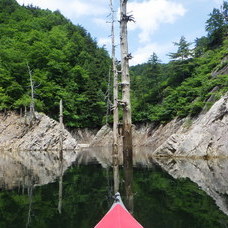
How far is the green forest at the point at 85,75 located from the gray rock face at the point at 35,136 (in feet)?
9.51

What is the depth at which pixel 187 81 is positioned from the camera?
97.3 ft

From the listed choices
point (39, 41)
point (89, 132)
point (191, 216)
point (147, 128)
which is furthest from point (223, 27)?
point (191, 216)

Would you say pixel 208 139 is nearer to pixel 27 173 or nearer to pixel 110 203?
pixel 27 173

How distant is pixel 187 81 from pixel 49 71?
70.8ft

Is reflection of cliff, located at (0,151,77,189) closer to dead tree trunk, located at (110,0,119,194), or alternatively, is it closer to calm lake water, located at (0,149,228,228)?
calm lake water, located at (0,149,228,228)

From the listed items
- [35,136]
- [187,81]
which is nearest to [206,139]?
[187,81]

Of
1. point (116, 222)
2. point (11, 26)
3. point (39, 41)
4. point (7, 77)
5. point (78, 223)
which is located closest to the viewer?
point (116, 222)

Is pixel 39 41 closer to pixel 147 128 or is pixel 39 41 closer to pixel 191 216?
pixel 147 128

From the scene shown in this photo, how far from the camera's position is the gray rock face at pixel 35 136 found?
29.3 m

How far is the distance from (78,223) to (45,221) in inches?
22.5

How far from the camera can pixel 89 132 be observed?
43.2 metres

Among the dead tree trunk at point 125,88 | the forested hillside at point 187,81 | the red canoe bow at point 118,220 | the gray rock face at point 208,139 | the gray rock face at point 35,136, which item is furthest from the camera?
the gray rock face at point 35,136

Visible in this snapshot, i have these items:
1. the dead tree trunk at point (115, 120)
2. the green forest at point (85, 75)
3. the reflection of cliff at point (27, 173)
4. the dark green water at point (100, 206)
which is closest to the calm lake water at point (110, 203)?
the dark green water at point (100, 206)

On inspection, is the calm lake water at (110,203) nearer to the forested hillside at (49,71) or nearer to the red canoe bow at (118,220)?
the red canoe bow at (118,220)
